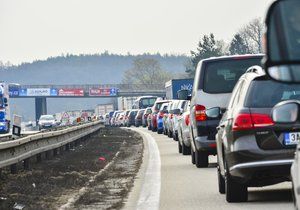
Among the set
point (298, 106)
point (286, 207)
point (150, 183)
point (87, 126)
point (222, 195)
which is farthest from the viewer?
point (87, 126)

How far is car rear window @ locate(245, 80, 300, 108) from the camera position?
10.0 m

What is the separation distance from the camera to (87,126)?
1570 inches

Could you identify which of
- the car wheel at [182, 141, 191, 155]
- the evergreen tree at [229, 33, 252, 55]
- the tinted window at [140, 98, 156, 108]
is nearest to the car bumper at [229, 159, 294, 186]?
the car wheel at [182, 141, 191, 155]

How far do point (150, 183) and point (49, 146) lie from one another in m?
7.96

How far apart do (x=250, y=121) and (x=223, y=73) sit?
678 cm

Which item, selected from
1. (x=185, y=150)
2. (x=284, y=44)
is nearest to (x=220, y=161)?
(x=284, y=44)

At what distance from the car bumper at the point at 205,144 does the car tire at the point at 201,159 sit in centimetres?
34

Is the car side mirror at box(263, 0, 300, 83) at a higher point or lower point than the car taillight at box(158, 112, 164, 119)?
higher


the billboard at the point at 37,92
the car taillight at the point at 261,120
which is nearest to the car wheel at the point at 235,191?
the car taillight at the point at 261,120

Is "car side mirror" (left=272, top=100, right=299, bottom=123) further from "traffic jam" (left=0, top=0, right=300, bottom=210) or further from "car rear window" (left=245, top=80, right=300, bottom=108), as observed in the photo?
"car rear window" (left=245, top=80, right=300, bottom=108)

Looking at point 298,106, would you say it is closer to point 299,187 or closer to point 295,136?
point 299,187

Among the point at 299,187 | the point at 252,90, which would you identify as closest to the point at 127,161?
the point at 252,90

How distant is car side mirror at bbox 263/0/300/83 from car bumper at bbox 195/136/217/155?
12409mm

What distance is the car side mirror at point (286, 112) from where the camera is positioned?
5.24 m
